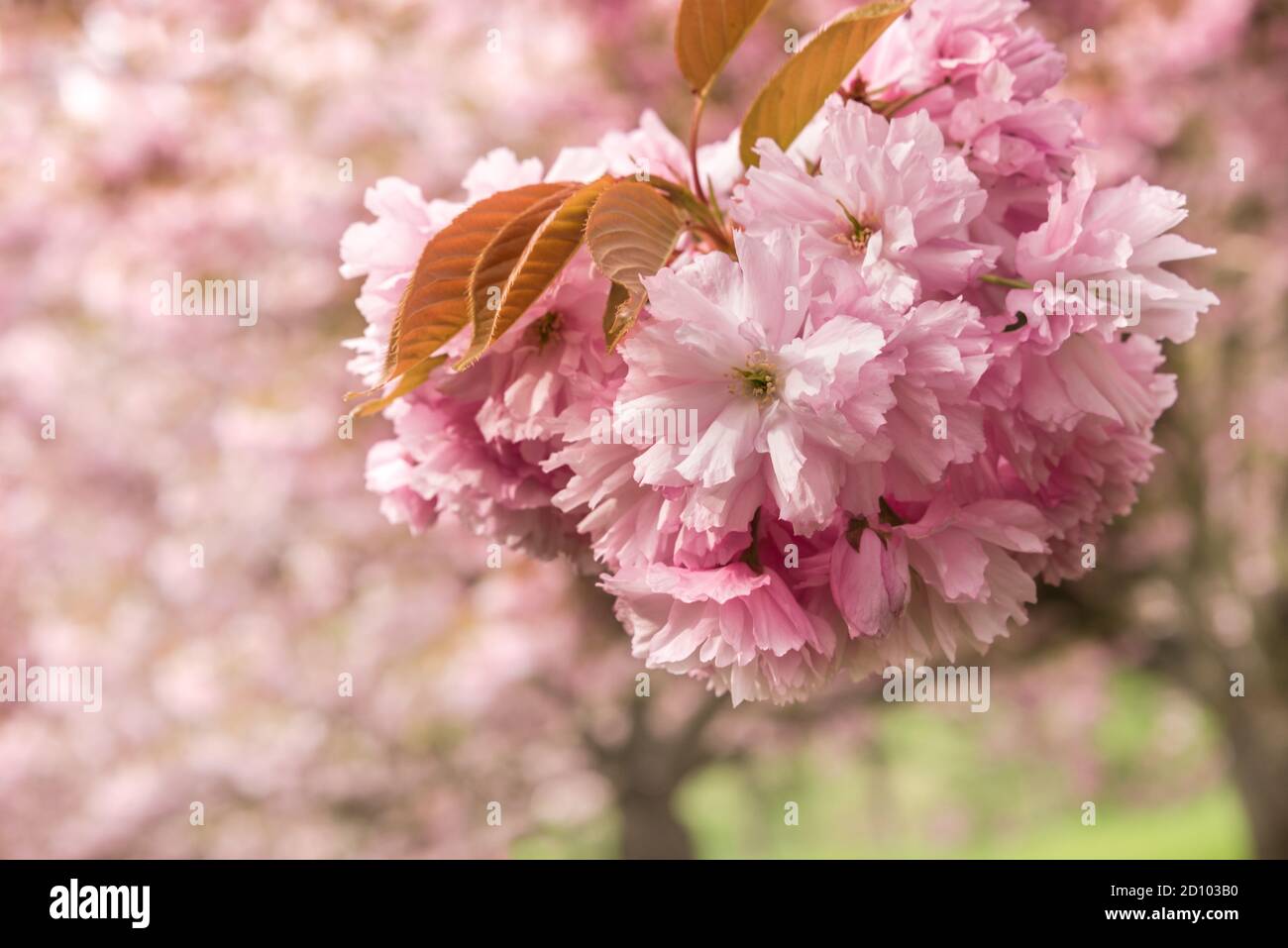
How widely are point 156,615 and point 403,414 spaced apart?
3.15 m

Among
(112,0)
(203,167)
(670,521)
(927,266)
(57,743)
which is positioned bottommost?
(57,743)

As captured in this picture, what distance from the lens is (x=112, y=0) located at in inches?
105

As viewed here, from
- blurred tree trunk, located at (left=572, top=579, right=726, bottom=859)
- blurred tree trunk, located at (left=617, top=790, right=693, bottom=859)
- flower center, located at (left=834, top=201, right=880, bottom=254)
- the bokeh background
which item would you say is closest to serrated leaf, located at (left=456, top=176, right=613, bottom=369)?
flower center, located at (left=834, top=201, right=880, bottom=254)

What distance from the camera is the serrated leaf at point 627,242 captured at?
0.51 metres

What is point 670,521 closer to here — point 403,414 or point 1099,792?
point 403,414

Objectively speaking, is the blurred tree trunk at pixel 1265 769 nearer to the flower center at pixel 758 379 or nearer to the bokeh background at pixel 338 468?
the bokeh background at pixel 338 468

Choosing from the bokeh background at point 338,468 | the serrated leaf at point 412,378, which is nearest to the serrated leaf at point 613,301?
the serrated leaf at point 412,378

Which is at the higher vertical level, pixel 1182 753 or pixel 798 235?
pixel 798 235

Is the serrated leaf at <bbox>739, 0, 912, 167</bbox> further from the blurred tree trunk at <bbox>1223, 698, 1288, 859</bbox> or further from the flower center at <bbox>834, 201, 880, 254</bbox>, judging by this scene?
the blurred tree trunk at <bbox>1223, 698, 1288, 859</bbox>

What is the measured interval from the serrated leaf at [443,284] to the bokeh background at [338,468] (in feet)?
7.63

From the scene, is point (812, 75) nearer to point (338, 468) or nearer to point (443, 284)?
point (443, 284)

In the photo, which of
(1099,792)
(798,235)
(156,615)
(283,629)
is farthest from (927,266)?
(1099,792)

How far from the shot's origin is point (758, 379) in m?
0.50

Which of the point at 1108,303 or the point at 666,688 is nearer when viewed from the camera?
the point at 1108,303
